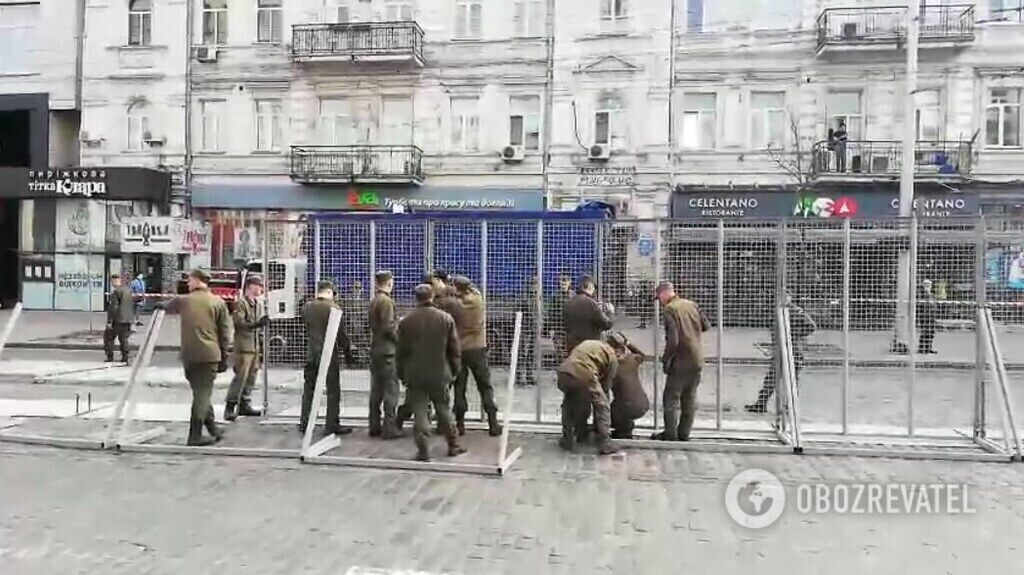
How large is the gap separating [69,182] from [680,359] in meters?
25.1

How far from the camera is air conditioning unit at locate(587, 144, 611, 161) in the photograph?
85.5 feet

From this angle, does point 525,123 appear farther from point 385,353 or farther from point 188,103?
point 385,353

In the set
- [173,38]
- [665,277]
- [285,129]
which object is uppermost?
[173,38]

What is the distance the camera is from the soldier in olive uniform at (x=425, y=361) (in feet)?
26.4

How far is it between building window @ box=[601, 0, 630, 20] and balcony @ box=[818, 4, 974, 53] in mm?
5696

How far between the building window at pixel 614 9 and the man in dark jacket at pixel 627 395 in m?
19.4

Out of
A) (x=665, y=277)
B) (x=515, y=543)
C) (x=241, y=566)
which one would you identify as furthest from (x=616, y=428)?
(x=241, y=566)

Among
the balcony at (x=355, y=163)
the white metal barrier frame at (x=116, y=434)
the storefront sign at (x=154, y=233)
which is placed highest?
the balcony at (x=355, y=163)

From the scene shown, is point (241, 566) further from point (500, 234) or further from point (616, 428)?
point (500, 234)

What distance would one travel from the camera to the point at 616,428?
9.04 m

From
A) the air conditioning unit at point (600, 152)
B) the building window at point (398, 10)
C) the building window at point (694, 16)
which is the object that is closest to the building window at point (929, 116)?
the building window at point (694, 16)

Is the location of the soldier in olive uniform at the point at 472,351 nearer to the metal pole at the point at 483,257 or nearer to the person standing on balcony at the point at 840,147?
the metal pole at the point at 483,257

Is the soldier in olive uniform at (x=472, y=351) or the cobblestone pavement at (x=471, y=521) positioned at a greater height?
the soldier in olive uniform at (x=472, y=351)

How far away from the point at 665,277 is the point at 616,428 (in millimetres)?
1754
